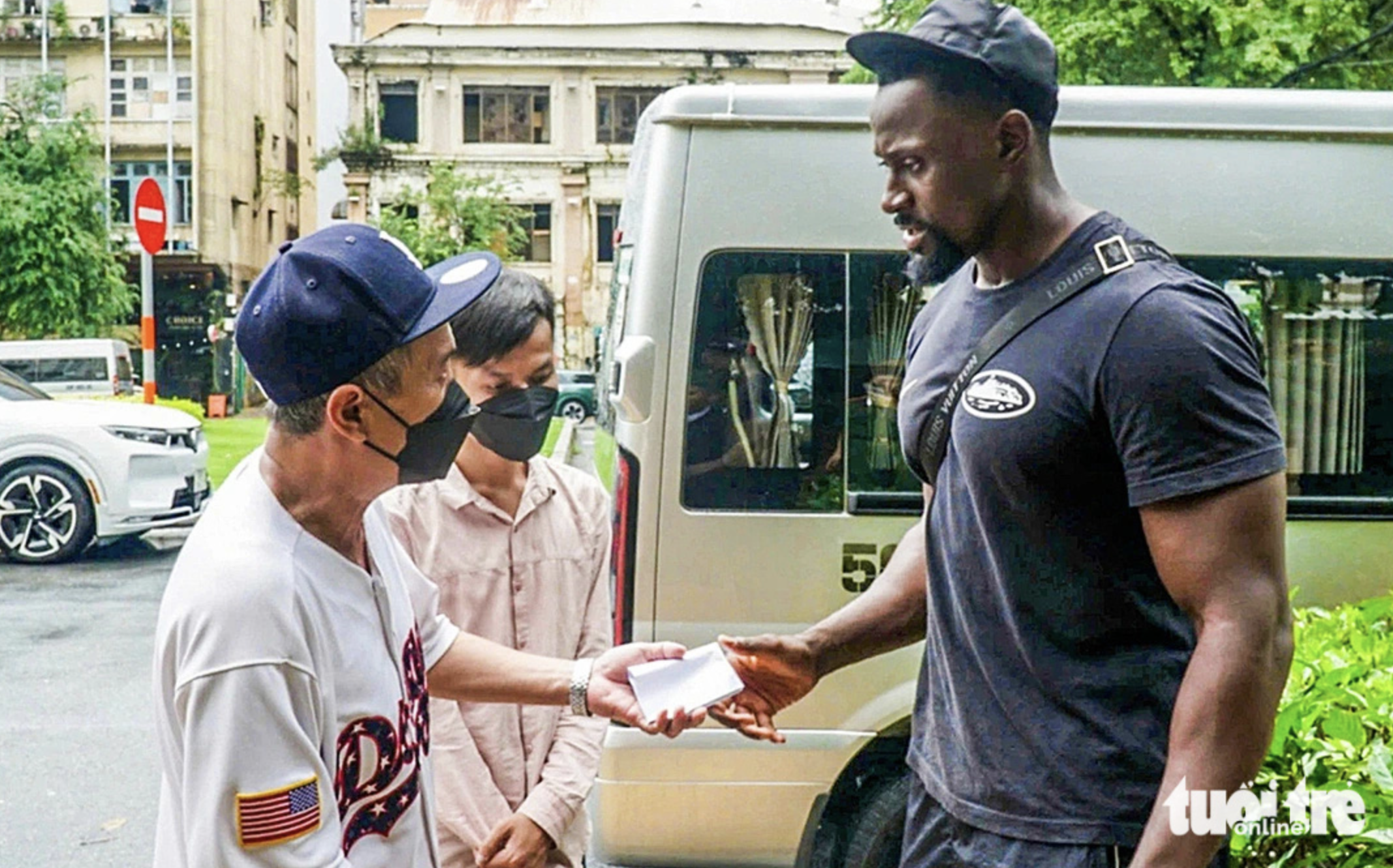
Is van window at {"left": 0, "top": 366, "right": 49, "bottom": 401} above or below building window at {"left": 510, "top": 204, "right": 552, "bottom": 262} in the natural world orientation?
below

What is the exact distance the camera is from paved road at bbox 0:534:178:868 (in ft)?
19.0

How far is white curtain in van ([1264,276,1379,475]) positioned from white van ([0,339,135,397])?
26.8 m

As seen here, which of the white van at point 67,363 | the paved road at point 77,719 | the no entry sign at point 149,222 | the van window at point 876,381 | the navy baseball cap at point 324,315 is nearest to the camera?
the navy baseball cap at point 324,315

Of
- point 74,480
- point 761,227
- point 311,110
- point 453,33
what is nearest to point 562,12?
point 453,33

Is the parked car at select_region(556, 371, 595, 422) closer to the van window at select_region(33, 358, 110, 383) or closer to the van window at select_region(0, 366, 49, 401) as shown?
the van window at select_region(33, 358, 110, 383)

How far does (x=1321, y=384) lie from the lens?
4559 mm

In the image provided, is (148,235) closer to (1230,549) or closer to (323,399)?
(323,399)

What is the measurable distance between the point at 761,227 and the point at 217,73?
140 ft

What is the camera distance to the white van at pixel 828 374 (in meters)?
4.39

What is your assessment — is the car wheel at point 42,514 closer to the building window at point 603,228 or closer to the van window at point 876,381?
the van window at point 876,381

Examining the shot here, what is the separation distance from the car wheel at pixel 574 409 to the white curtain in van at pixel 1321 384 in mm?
33444

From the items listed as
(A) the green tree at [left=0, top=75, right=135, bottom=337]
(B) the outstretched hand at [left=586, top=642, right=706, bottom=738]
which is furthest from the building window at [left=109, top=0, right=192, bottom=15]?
(B) the outstretched hand at [left=586, top=642, right=706, bottom=738]

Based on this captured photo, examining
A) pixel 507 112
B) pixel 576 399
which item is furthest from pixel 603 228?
pixel 576 399

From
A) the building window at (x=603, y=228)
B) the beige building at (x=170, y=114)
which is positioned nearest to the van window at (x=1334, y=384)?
the beige building at (x=170, y=114)
